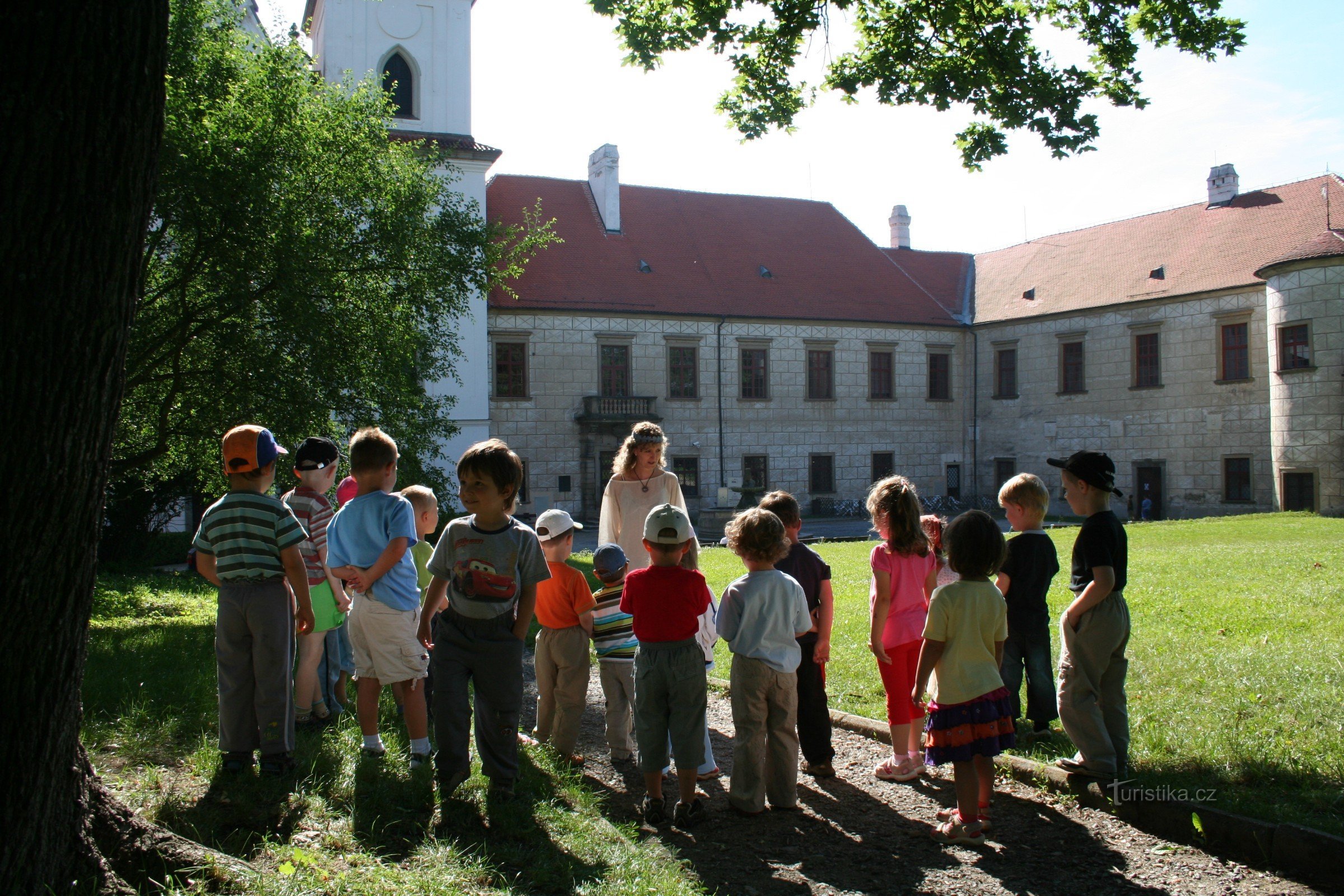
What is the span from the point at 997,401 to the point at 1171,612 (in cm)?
3060

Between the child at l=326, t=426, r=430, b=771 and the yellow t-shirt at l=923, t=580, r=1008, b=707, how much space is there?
255cm

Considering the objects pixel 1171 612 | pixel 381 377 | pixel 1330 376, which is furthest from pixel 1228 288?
pixel 381 377

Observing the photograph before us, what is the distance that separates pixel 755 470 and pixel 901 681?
31463 millimetres

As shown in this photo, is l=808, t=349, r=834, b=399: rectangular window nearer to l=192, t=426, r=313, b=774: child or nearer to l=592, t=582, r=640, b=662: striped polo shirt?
l=592, t=582, r=640, b=662: striped polo shirt

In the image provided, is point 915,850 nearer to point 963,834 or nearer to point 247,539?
point 963,834

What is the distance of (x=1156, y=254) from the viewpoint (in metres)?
35.5

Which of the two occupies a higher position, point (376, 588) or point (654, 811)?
point (376, 588)

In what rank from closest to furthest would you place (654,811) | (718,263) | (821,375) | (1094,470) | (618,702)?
(654,811) < (1094,470) < (618,702) < (718,263) < (821,375)

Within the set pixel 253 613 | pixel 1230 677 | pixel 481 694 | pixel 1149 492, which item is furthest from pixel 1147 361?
pixel 253 613

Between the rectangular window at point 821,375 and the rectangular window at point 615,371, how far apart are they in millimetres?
7265

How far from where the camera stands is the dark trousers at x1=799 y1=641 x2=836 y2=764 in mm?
5266

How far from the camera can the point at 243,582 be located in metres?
4.58

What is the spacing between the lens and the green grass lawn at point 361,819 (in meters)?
3.58

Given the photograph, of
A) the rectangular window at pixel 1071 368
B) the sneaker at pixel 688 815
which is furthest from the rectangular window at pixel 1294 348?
the sneaker at pixel 688 815
